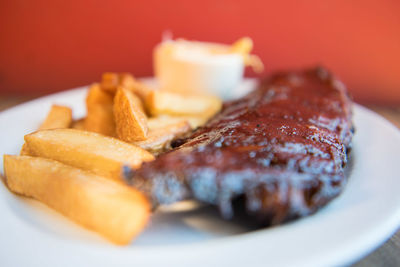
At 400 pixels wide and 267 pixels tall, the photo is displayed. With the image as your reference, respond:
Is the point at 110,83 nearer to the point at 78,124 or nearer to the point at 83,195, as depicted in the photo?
the point at 78,124

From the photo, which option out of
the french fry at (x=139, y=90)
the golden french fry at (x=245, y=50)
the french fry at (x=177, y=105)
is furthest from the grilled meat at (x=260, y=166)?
the golden french fry at (x=245, y=50)

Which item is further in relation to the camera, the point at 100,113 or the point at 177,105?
the point at 177,105

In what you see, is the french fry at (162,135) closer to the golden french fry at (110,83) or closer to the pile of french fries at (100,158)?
the pile of french fries at (100,158)

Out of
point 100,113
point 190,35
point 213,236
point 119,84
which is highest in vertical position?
point 190,35

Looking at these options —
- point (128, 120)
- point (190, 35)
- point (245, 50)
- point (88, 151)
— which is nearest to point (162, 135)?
point (128, 120)

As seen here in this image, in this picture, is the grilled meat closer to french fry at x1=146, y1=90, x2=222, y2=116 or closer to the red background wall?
french fry at x1=146, y1=90, x2=222, y2=116

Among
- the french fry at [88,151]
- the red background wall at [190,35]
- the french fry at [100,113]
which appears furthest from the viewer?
the red background wall at [190,35]

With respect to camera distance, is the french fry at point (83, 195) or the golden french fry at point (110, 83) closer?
the french fry at point (83, 195)
